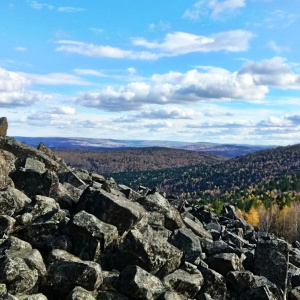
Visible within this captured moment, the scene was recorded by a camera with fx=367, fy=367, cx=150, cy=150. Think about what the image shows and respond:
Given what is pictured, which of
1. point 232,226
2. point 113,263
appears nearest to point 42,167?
point 113,263

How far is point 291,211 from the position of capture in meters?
158

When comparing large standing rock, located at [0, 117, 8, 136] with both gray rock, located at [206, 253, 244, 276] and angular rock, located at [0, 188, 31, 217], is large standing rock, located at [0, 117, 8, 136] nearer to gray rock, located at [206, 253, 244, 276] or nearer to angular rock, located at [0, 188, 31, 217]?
angular rock, located at [0, 188, 31, 217]

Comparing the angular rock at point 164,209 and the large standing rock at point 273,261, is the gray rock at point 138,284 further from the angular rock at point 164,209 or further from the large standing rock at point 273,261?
the angular rock at point 164,209

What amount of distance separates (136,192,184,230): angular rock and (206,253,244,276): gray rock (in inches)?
256

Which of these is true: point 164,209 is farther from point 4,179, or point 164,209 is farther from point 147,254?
point 4,179

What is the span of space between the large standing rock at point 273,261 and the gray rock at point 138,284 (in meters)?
9.65

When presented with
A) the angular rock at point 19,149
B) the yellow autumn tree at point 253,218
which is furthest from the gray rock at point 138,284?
the yellow autumn tree at point 253,218

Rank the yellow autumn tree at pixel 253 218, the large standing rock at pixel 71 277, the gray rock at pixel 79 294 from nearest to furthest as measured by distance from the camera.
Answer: the gray rock at pixel 79 294 < the large standing rock at pixel 71 277 < the yellow autumn tree at pixel 253 218

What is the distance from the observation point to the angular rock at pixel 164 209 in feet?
113

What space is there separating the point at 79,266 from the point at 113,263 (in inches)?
164

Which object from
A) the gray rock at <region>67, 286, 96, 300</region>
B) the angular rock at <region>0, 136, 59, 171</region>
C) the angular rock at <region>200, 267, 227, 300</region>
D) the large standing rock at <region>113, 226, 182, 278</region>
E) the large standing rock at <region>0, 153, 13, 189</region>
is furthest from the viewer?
the angular rock at <region>0, 136, 59, 171</region>

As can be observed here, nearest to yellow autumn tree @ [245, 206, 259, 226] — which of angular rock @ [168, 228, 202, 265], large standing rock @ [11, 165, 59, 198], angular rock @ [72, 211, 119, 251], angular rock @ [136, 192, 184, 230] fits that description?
angular rock @ [136, 192, 184, 230]

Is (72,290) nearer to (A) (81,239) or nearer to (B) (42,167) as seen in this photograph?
(A) (81,239)

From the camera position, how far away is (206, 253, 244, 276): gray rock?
2785cm
